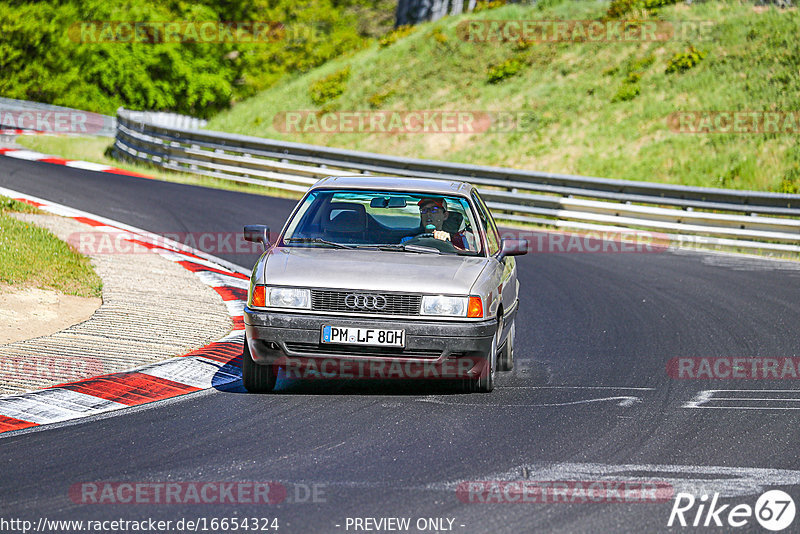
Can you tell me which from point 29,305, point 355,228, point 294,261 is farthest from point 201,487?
point 29,305

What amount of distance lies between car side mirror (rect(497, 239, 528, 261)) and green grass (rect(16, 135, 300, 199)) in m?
14.2

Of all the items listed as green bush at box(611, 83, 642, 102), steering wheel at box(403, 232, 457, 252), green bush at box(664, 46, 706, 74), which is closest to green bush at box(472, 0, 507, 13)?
green bush at box(664, 46, 706, 74)

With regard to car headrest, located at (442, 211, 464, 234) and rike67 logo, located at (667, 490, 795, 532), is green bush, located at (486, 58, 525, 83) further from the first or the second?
rike67 logo, located at (667, 490, 795, 532)

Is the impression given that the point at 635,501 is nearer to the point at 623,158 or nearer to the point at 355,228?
the point at 355,228

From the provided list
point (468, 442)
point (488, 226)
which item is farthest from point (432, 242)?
point (468, 442)

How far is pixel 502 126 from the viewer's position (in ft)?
119

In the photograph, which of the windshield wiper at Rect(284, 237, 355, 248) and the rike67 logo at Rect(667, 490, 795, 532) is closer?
the rike67 logo at Rect(667, 490, 795, 532)

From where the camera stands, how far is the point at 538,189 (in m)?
21.1

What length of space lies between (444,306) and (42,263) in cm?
562

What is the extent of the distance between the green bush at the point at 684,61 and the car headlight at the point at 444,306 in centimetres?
2976

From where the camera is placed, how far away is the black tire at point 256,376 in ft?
24.6

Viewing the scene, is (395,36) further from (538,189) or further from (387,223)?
(387,223)

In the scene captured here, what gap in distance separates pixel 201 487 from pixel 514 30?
38.6 meters

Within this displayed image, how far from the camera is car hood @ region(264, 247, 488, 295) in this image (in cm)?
726
